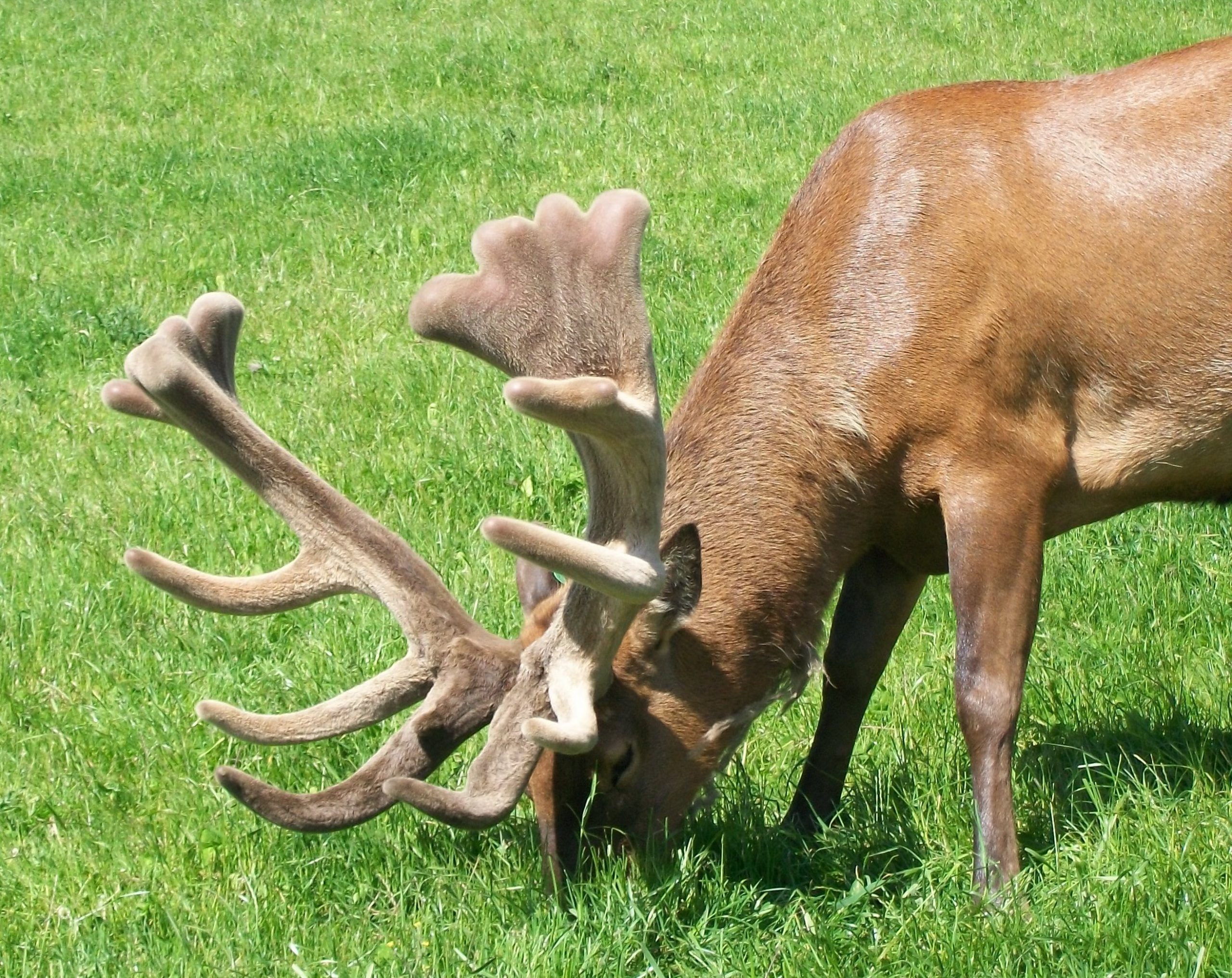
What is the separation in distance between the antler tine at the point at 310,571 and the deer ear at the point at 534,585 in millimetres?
369

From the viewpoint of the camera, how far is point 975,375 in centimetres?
405

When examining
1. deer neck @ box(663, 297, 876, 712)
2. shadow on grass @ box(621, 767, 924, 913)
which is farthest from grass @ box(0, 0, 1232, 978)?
deer neck @ box(663, 297, 876, 712)

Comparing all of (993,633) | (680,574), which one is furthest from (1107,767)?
(680,574)

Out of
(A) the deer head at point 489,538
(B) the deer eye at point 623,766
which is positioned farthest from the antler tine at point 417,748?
(B) the deer eye at point 623,766

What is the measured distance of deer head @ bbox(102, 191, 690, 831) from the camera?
3.44 m

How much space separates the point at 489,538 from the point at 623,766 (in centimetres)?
105

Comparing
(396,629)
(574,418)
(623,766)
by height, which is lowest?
(396,629)

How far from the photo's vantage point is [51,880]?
4.20 meters

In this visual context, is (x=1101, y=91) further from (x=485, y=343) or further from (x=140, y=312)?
(x=140, y=312)

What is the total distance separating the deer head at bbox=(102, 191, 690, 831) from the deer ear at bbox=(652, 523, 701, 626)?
237 mm

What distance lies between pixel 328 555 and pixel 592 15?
11574 mm

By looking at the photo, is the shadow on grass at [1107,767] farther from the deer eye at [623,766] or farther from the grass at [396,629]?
the deer eye at [623,766]

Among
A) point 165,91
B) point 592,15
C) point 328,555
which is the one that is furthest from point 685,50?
point 328,555

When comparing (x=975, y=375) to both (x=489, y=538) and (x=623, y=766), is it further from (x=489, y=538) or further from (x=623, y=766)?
(x=489, y=538)
